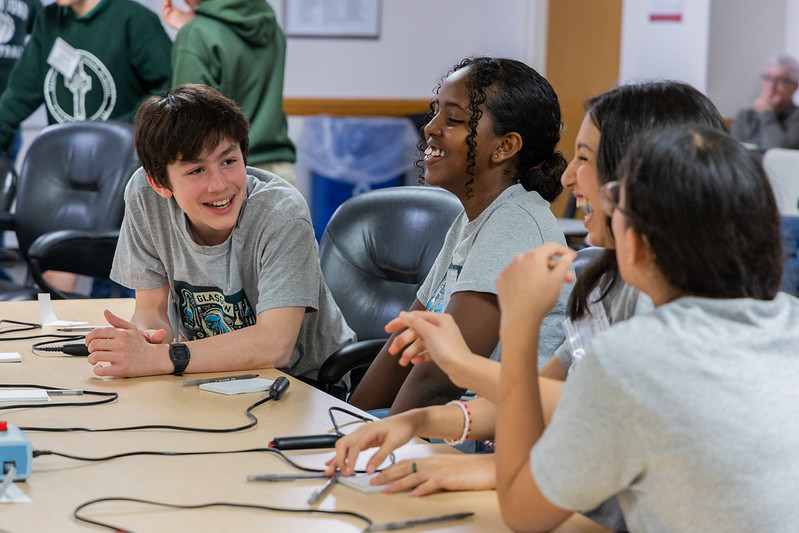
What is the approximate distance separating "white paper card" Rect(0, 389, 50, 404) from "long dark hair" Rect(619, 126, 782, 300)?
1.02m

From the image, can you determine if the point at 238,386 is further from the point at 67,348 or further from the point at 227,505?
the point at 227,505

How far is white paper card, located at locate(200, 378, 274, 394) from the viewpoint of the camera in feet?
5.38

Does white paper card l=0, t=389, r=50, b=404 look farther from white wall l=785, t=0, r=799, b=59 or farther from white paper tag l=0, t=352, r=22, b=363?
white wall l=785, t=0, r=799, b=59

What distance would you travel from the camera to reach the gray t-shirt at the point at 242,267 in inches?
77.5

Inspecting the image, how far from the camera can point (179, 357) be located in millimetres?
1756

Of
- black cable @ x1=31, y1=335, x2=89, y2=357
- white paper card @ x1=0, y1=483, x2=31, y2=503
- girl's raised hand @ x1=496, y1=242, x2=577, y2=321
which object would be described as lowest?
black cable @ x1=31, y1=335, x2=89, y2=357

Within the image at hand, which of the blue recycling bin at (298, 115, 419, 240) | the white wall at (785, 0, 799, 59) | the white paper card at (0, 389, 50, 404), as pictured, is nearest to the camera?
the white paper card at (0, 389, 50, 404)

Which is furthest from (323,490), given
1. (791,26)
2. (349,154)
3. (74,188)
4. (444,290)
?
(791,26)

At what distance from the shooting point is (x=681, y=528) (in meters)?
0.96

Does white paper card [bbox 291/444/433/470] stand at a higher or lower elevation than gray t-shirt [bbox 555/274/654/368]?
lower

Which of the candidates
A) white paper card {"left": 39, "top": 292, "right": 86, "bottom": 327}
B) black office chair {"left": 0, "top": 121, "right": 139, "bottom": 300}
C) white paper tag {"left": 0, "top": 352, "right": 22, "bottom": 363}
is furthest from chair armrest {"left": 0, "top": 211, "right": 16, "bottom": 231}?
white paper tag {"left": 0, "top": 352, "right": 22, "bottom": 363}

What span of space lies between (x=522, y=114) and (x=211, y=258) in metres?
0.70

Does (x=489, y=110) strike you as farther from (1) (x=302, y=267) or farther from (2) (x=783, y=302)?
(2) (x=783, y=302)

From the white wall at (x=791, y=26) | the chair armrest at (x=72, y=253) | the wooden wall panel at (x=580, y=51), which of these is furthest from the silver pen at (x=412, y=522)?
the white wall at (x=791, y=26)
